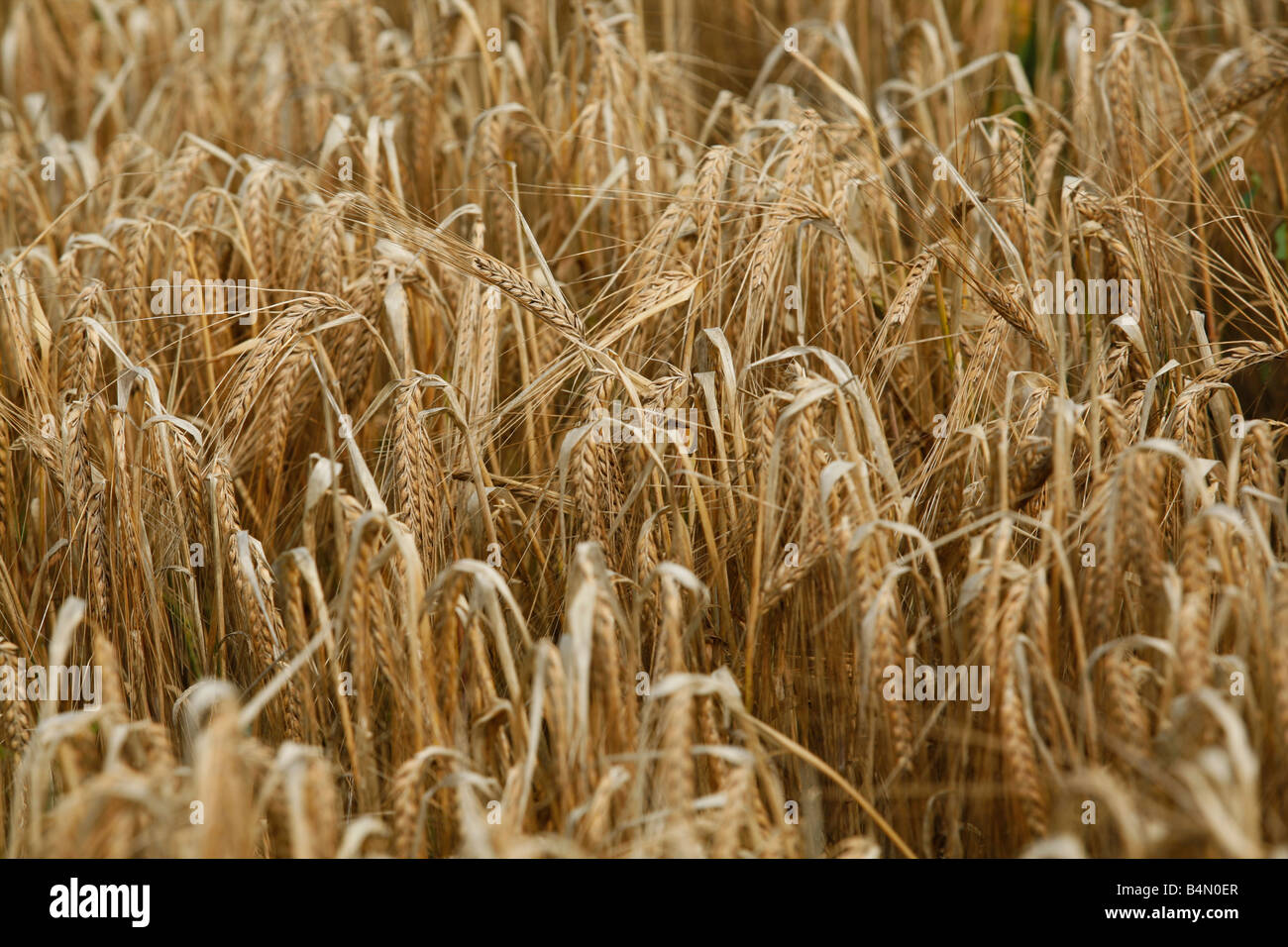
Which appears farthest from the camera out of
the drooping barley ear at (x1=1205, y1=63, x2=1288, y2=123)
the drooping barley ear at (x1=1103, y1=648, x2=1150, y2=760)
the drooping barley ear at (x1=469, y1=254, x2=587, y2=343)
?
the drooping barley ear at (x1=1205, y1=63, x2=1288, y2=123)

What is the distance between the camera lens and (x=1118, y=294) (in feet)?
7.17

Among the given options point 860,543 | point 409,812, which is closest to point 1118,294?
point 860,543

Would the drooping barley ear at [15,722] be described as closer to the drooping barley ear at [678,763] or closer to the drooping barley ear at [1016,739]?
the drooping barley ear at [678,763]

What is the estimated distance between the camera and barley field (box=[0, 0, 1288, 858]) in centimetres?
155

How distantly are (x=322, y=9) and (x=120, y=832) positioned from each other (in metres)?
3.06

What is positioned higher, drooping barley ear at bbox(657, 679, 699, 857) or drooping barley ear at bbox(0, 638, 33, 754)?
drooping barley ear at bbox(0, 638, 33, 754)

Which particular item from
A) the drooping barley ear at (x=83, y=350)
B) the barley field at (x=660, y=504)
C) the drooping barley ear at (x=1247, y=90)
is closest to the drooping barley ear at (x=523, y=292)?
the barley field at (x=660, y=504)

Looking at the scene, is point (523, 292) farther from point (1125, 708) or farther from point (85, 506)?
point (1125, 708)

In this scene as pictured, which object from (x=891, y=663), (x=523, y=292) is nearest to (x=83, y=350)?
(x=523, y=292)

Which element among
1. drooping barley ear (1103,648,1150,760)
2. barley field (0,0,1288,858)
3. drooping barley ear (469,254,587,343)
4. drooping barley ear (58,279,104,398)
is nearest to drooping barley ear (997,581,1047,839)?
barley field (0,0,1288,858)

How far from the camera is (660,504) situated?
1.91m

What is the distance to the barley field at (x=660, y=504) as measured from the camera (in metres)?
1.55

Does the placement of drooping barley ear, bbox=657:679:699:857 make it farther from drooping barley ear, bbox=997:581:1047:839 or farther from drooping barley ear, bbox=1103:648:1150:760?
drooping barley ear, bbox=1103:648:1150:760
